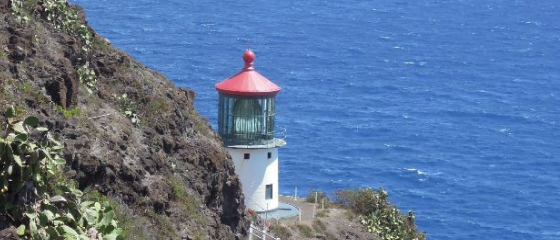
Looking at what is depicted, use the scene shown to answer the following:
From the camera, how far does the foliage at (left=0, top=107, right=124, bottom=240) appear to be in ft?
45.3

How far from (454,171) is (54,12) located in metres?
60.4

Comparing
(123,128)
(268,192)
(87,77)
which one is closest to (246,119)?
(268,192)

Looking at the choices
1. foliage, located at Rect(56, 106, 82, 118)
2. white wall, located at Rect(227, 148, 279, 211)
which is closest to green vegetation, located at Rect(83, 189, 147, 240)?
foliage, located at Rect(56, 106, 82, 118)

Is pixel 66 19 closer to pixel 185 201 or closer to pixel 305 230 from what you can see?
pixel 185 201

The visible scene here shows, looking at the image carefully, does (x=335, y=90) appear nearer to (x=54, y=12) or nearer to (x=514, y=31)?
(x=514, y=31)

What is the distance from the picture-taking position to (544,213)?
Result: 233ft

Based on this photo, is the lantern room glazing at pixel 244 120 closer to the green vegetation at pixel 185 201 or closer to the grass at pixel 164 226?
the green vegetation at pixel 185 201

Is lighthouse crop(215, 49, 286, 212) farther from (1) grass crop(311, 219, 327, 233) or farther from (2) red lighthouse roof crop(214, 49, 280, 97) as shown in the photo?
(1) grass crop(311, 219, 327, 233)

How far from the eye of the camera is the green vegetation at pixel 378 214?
40781mm

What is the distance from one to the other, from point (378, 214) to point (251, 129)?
5.15 m

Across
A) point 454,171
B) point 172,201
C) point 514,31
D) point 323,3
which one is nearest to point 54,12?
point 172,201

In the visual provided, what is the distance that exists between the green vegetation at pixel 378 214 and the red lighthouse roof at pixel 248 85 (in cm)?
499

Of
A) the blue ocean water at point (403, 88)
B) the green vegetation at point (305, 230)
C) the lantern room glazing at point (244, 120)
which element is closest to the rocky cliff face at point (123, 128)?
the green vegetation at point (305, 230)

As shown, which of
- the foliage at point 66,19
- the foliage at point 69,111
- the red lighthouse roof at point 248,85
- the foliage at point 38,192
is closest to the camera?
the foliage at point 38,192
